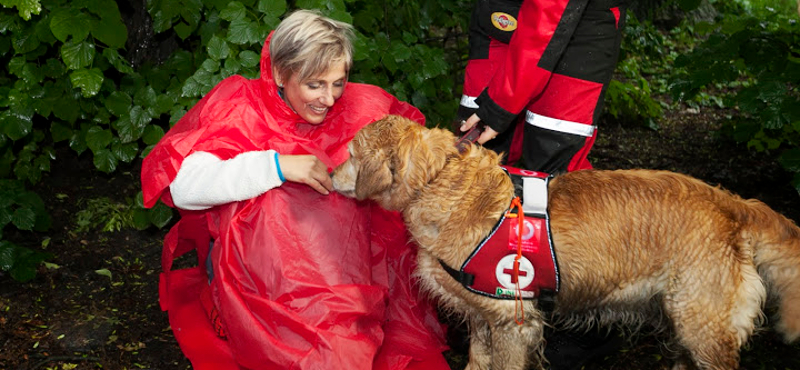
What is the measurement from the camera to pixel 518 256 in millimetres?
3084

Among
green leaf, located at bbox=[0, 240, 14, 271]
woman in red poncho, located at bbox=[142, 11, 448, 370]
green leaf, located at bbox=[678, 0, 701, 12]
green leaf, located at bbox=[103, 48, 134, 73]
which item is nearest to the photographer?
woman in red poncho, located at bbox=[142, 11, 448, 370]

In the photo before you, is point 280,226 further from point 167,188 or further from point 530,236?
point 530,236

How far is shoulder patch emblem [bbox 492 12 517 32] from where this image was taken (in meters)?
3.74

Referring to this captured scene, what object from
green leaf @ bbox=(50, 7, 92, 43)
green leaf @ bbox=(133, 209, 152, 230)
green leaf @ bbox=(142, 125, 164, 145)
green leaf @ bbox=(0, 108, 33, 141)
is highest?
green leaf @ bbox=(50, 7, 92, 43)

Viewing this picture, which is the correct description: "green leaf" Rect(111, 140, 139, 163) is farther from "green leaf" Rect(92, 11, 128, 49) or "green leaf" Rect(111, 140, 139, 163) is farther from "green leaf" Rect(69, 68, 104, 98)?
"green leaf" Rect(92, 11, 128, 49)

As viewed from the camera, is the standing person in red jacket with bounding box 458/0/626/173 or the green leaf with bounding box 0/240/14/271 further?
the green leaf with bounding box 0/240/14/271

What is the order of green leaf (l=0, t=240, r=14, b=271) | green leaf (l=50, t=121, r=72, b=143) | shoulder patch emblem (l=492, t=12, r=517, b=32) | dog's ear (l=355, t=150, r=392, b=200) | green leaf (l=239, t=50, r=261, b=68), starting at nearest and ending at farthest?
1. dog's ear (l=355, t=150, r=392, b=200)
2. shoulder patch emblem (l=492, t=12, r=517, b=32)
3. green leaf (l=0, t=240, r=14, b=271)
4. green leaf (l=239, t=50, r=261, b=68)
5. green leaf (l=50, t=121, r=72, b=143)

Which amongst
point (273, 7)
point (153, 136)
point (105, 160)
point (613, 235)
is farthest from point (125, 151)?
point (613, 235)

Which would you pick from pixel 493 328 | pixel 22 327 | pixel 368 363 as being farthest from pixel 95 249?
pixel 493 328

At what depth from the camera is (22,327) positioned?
4223mm

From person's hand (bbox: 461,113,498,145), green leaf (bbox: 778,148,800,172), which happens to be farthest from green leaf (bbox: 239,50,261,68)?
green leaf (bbox: 778,148,800,172)

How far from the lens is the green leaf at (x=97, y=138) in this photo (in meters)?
5.10

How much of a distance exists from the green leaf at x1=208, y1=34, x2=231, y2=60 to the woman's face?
1131 millimetres

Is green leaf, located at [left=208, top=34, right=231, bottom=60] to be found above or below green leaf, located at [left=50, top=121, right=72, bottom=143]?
above
